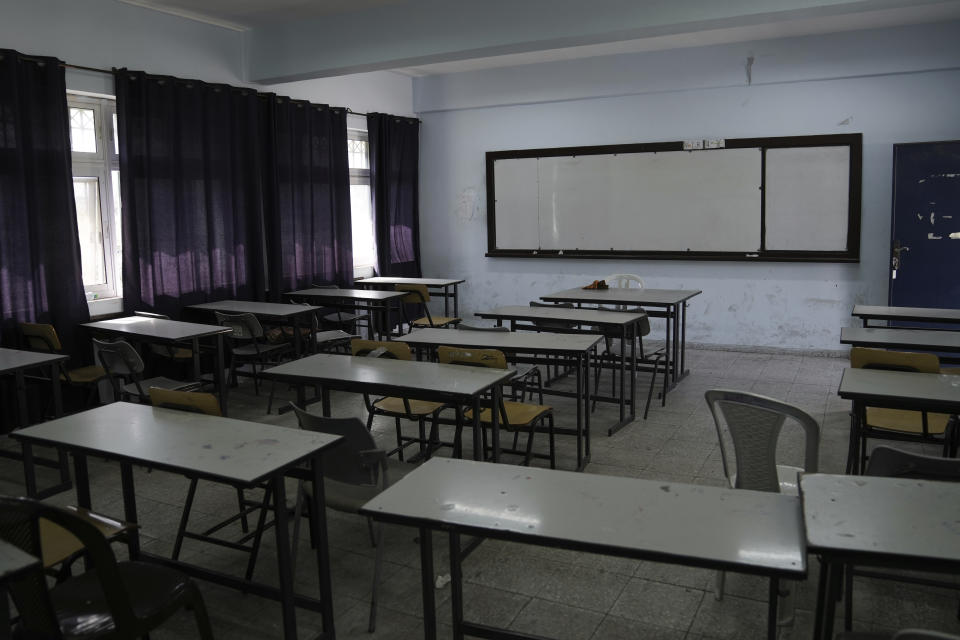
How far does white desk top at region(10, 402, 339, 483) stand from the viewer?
227cm

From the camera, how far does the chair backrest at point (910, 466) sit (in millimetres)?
Result: 2074

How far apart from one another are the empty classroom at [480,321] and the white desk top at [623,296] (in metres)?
0.11

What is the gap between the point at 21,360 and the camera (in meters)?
4.00

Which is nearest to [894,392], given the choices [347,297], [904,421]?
[904,421]

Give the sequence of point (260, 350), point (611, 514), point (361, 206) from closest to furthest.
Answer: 1. point (611, 514)
2. point (260, 350)
3. point (361, 206)

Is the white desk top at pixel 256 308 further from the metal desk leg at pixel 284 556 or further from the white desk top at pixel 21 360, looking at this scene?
the metal desk leg at pixel 284 556

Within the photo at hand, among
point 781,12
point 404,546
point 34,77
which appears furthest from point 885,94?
point 34,77

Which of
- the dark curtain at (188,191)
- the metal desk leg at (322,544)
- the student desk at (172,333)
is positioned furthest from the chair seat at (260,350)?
the metal desk leg at (322,544)

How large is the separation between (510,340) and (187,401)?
195 centimetres

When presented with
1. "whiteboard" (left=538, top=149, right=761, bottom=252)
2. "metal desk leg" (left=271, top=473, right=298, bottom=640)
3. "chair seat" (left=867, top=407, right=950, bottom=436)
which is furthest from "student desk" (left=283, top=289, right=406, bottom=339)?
"metal desk leg" (left=271, top=473, right=298, bottom=640)

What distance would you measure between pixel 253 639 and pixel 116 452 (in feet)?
2.50

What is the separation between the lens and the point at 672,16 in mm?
4988

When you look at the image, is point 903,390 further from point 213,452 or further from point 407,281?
point 407,281

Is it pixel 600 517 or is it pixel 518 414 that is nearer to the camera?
pixel 600 517
